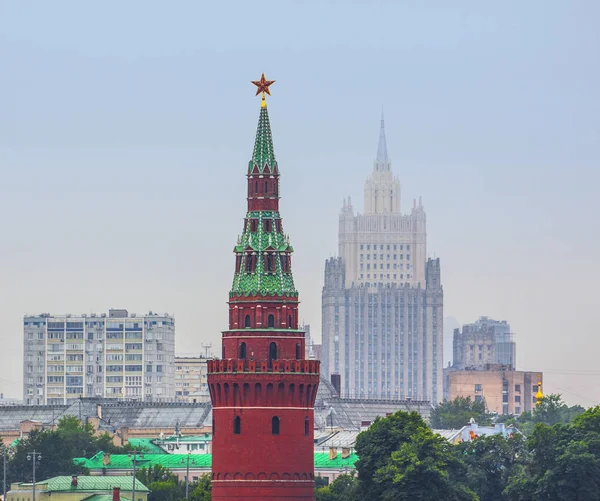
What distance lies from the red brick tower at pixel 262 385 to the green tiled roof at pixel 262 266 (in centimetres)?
6

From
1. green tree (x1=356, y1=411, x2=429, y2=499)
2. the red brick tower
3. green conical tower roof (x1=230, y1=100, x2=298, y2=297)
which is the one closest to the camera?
the red brick tower

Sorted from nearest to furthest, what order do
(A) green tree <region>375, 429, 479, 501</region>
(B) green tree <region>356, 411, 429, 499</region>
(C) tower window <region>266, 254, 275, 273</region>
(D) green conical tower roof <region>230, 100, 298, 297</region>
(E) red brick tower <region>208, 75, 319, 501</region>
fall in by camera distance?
(E) red brick tower <region>208, 75, 319, 501</region> → (D) green conical tower roof <region>230, 100, 298, 297</region> → (C) tower window <region>266, 254, 275, 273</region> → (A) green tree <region>375, 429, 479, 501</region> → (B) green tree <region>356, 411, 429, 499</region>

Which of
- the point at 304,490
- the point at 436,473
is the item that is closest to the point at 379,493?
the point at 436,473

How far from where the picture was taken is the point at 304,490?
177 m

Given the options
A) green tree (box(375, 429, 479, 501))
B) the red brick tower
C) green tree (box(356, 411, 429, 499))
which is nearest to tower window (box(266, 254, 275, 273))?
the red brick tower

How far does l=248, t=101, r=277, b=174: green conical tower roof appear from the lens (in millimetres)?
179250

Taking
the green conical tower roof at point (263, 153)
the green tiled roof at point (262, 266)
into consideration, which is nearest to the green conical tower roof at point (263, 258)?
the green tiled roof at point (262, 266)

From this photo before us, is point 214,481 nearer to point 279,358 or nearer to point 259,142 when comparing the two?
point 279,358

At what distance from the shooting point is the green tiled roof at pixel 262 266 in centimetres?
17625

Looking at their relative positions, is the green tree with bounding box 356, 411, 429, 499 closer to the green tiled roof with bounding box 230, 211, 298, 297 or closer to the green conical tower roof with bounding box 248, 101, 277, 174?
the green tiled roof with bounding box 230, 211, 298, 297

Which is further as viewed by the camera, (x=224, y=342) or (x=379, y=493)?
(x=379, y=493)

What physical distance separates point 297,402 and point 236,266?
9397 mm

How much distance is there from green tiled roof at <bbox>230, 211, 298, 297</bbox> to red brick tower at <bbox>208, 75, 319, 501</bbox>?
61 mm

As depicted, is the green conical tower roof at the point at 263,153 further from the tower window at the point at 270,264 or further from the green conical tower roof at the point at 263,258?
the tower window at the point at 270,264
